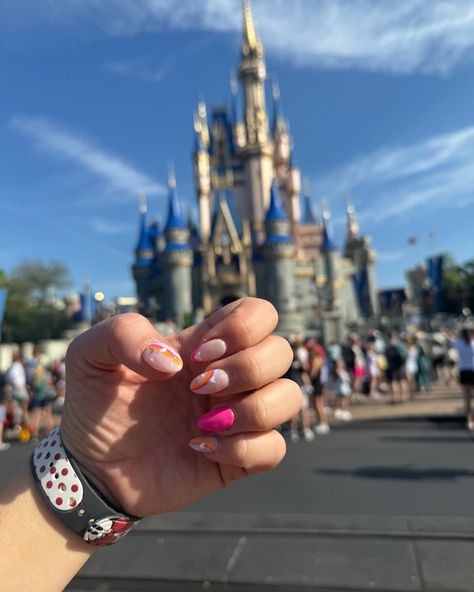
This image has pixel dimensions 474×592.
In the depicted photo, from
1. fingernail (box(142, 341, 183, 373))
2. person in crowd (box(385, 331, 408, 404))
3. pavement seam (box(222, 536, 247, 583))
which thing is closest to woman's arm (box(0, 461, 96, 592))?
fingernail (box(142, 341, 183, 373))

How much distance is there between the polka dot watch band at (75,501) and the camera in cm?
100

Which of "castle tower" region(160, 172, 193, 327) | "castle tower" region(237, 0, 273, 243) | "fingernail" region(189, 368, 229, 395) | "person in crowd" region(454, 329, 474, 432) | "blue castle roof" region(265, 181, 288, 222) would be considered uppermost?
"castle tower" region(237, 0, 273, 243)

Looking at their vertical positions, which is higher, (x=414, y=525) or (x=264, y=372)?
(x=264, y=372)

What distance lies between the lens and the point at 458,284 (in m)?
50.2

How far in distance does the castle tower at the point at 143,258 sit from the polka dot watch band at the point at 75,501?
137 feet

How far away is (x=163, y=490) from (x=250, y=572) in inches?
73.7

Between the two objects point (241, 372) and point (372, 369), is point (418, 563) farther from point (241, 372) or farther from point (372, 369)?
point (372, 369)

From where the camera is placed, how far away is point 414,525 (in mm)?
3027


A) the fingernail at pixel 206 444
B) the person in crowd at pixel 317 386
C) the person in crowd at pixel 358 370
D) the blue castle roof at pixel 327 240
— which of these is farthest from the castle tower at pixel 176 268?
the fingernail at pixel 206 444

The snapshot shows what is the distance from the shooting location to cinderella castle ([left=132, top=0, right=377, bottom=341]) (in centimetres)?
3878

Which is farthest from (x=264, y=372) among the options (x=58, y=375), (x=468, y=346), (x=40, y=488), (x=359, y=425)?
(x=58, y=375)

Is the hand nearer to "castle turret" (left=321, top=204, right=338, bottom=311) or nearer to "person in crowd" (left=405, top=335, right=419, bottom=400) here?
"person in crowd" (left=405, top=335, right=419, bottom=400)

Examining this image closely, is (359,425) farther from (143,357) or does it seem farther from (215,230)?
(215,230)

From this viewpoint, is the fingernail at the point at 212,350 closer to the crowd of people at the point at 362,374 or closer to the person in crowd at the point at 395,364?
the crowd of people at the point at 362,374
